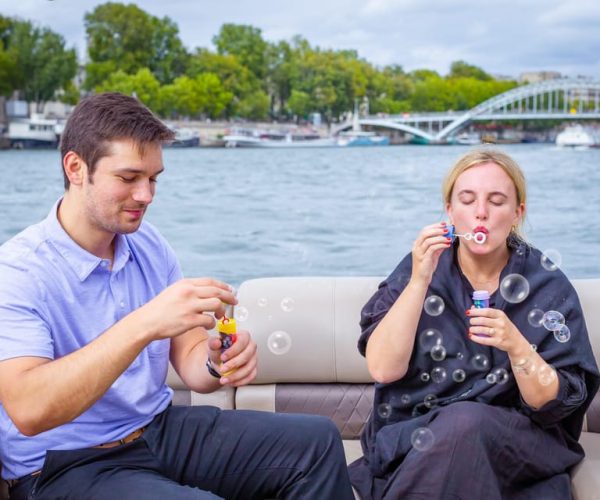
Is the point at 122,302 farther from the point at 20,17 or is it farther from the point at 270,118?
the point at 20,17

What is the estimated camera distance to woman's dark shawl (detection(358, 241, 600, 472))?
1.50 m

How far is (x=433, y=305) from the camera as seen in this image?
60.3 inches

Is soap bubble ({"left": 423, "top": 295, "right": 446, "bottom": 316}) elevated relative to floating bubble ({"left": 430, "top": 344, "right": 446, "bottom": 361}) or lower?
elevated

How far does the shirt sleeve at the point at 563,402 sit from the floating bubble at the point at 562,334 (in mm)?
56

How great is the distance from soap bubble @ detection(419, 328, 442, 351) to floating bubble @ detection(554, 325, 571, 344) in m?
0.22

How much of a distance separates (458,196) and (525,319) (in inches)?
10.9

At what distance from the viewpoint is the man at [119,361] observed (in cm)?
116

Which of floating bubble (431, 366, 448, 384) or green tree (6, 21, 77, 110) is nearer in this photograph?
floating bubble (431, 366, 448, 384)

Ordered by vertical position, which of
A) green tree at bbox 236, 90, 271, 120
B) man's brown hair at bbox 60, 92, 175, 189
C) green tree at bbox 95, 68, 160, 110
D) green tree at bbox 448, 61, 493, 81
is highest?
green tree at bbox 448, 61, 493, 81

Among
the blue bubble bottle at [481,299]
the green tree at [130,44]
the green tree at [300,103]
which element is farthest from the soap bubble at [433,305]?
the green tree at [130,44]

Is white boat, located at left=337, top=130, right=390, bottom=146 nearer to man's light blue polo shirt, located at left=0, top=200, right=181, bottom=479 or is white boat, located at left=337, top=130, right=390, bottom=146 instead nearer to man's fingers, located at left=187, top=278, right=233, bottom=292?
man's light blue polo shirt, located at left=0, top=200, right=181, bottom=479

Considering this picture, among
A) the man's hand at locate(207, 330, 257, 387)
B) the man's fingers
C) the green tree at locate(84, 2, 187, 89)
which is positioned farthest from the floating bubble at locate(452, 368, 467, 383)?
the green tree at locate(84, 2, 187, 89)

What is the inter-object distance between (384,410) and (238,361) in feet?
1.34

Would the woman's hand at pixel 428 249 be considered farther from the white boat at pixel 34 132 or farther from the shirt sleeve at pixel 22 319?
the white boat at pixel 34 132
